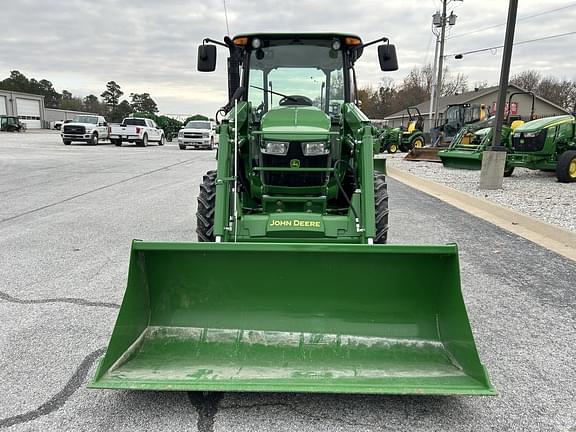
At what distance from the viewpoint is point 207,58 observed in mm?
4840

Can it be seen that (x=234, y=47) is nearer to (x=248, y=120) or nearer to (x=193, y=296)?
(x=248, y=120)

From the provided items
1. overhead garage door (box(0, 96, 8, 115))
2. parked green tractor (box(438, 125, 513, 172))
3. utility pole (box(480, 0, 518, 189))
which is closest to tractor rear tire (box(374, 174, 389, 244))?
utility pole (box(480, 0, 518, 189))

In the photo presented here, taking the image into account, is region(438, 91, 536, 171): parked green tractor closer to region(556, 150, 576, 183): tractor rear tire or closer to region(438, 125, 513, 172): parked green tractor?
region(438, 125, 513, 172): parked green tractor

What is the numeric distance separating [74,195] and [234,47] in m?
6.44

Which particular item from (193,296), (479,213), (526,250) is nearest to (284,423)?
(193,296)

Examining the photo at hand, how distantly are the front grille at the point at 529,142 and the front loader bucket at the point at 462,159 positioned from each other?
175 cm

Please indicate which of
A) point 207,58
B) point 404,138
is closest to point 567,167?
point 207,58

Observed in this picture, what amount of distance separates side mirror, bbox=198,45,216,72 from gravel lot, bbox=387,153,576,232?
17.9 feet

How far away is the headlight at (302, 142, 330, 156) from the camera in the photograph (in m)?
4.41

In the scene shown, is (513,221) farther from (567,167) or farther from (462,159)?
(462,159)

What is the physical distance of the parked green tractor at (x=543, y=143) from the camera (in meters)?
13.2

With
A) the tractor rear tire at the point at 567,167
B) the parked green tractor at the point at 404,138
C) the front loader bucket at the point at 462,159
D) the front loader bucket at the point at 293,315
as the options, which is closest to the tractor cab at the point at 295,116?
the front loader bucket at the point at 293,315

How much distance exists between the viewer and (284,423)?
251cm

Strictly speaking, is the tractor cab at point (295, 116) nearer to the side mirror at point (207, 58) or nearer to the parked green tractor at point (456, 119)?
the side mirror at point (207, 58)
